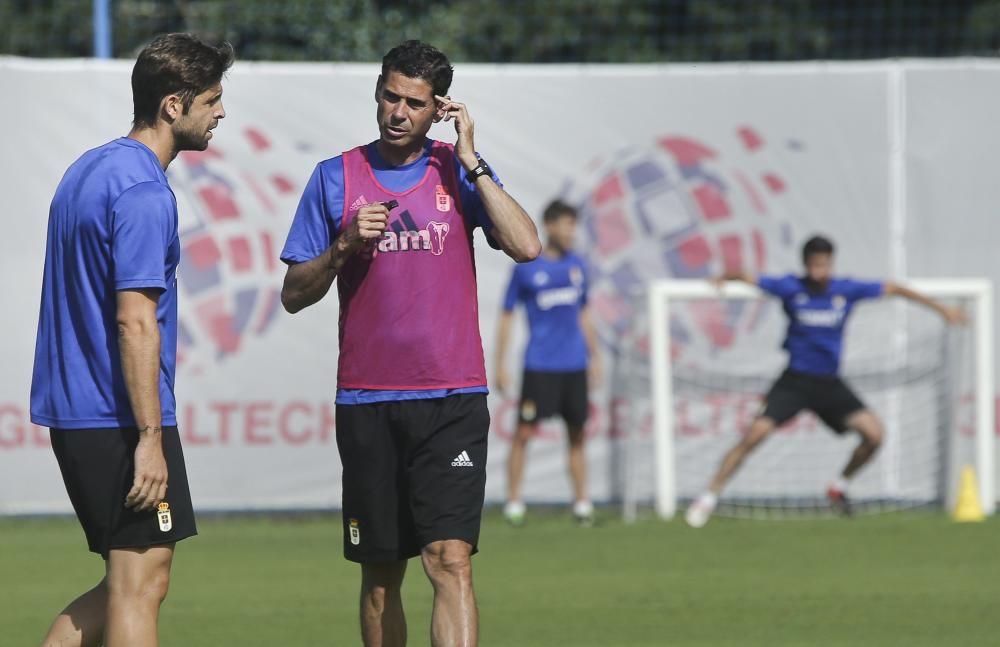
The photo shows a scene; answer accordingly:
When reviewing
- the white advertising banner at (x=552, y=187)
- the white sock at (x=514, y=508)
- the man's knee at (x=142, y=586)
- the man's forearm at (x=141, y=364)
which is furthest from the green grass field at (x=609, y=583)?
the man's forearm at (x=141, y=364)

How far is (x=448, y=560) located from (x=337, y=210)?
1.27 meters

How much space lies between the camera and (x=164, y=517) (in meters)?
4.96

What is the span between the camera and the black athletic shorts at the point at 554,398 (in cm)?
1204

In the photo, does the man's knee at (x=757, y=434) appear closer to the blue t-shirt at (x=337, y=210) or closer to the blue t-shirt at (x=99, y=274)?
the blue t-shirt at (x=337, y=210)

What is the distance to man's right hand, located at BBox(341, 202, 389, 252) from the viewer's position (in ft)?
17.5

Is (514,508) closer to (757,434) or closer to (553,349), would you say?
(553,349)

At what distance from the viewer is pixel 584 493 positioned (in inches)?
475

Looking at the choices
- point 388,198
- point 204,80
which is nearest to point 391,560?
point 388,198

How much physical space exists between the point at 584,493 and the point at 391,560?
643 cm

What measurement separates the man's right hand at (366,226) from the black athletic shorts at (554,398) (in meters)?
6.75

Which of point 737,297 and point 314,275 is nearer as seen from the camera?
point 314,275

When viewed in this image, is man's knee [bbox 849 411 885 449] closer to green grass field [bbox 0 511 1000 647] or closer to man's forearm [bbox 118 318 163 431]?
green grass field [bbox 0 511 1000 647]

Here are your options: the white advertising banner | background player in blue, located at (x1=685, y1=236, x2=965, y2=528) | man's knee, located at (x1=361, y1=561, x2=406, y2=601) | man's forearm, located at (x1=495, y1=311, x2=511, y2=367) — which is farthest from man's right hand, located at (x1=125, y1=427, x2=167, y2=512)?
background player in blue, located at (x1=685, y1=236, x2=965, y2=528)

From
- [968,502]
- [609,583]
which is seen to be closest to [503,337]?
[609,583]
